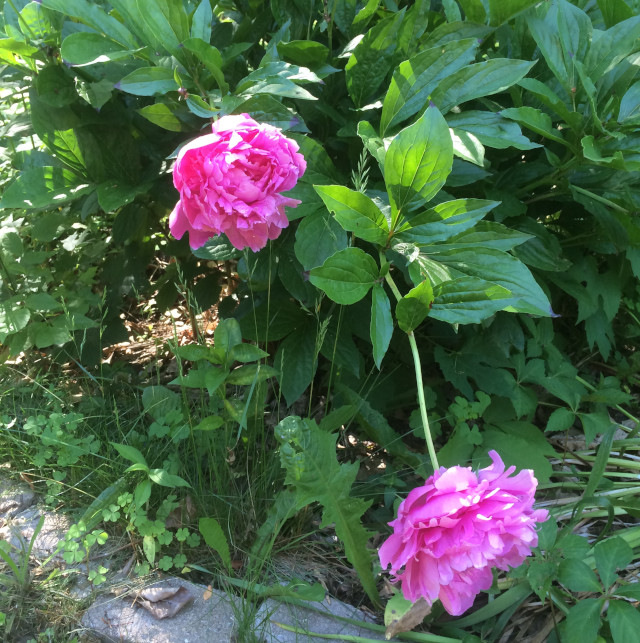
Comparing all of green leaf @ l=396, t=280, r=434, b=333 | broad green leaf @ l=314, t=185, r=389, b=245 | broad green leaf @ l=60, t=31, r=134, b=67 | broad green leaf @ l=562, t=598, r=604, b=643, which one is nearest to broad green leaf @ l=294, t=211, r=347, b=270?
broad green leaf @ l=314, t=185, r=389, b=245

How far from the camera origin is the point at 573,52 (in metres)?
1.51

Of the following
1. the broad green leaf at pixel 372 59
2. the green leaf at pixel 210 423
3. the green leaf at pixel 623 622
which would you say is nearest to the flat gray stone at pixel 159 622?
the green leaf at pixel 210 423

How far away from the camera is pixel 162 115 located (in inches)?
56.9

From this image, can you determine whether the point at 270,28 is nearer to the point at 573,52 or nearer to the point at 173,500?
the point at 573,52

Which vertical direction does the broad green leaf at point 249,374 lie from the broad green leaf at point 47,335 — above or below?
below

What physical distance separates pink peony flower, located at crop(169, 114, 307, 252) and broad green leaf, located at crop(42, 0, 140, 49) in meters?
0.45

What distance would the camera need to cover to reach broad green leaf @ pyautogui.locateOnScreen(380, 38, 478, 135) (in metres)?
1.39

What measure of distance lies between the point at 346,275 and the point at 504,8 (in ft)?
2.78

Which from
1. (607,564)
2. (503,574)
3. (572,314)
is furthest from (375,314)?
(572,314)

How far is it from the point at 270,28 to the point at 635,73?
103 cm

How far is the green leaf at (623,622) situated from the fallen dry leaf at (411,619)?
362 mm

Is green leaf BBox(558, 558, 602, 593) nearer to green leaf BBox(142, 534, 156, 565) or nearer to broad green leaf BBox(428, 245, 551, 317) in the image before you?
broad green leaf BBox(428, 245, 551, 317)

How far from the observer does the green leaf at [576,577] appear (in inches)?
49.0

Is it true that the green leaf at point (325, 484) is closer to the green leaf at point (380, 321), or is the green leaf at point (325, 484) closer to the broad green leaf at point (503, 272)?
the green leaf at point (380, 321)
